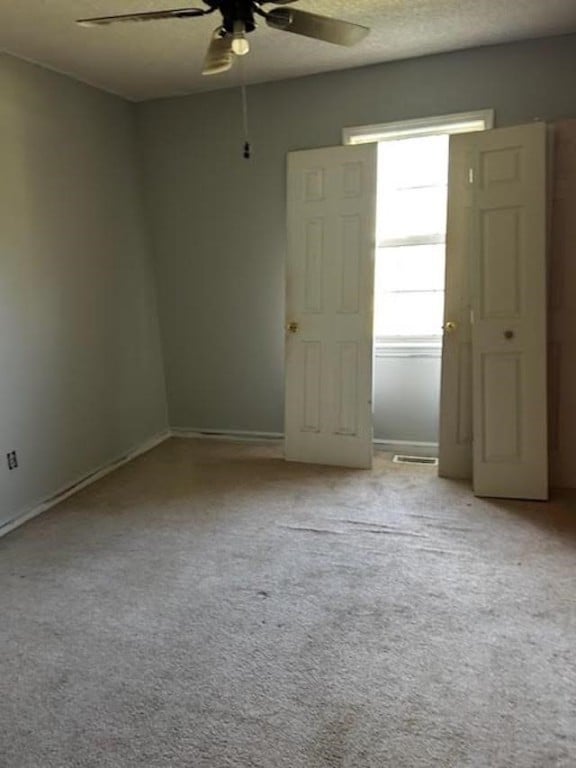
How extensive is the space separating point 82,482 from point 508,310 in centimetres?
278

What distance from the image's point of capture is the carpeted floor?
1.74 metres

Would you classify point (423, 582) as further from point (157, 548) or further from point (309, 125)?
point (309, 125)

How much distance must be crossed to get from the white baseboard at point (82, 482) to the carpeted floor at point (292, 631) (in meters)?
0.09

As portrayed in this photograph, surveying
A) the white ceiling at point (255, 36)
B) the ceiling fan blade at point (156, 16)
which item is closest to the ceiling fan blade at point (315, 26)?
the ceiling fan blade at point (156, 16)

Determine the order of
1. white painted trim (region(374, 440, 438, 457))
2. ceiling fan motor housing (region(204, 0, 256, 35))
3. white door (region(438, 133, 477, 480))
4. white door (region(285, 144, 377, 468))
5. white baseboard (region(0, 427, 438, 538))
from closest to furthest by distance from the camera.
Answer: ceiling fan motor housing (region(204, 0, 256, 35)) < white baseboard (region(0, 427, 438, 538)) < white door (region(438, 133, 477, 480)) < white door (region(285, 144, 377, 468)) < white painted trim (region(374, 440, 438, 457))

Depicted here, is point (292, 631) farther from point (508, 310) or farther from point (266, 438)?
point (266, 438)

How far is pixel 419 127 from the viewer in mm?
3783

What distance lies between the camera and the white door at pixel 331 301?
150 inches

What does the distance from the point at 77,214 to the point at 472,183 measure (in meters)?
2.41

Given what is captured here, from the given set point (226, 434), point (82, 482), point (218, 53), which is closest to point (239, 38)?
point (218, 53)

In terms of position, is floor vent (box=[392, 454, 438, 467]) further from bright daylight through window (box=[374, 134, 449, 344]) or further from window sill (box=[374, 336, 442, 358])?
bright daylight through window (box=[374, 134, 449, 344])

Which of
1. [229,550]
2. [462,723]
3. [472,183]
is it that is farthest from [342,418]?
[462,723]

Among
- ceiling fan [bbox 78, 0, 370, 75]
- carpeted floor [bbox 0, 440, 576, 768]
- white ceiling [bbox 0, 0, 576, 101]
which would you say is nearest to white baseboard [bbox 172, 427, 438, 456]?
carpeted floor [bbox 0, 440, 576, 768]

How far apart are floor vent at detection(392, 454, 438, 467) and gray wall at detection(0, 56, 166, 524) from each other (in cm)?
188
